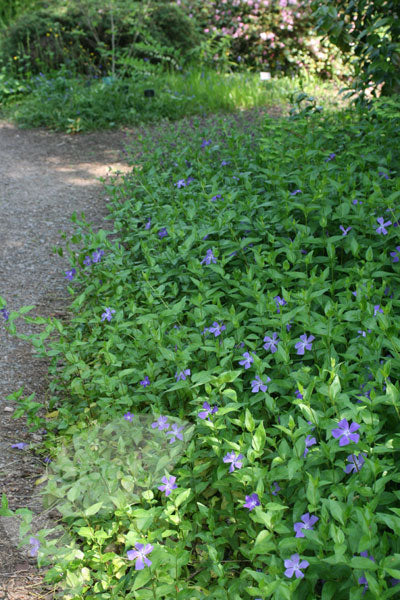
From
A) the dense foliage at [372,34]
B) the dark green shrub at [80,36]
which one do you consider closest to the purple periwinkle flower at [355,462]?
the dense foliage at [372,34]

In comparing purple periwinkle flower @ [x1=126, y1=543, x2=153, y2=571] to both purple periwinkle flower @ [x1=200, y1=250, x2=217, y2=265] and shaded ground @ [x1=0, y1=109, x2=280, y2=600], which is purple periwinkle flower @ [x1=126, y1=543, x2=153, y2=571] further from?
purple periwinkle flower @ [x1=200, y1=250, x2=217, y2=265]

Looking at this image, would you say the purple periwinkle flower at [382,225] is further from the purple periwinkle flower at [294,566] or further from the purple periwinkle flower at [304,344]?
the purple periwinkle flower at [294,566]

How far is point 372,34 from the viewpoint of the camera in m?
4.51

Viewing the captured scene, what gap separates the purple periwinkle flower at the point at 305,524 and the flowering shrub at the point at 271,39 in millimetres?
9030

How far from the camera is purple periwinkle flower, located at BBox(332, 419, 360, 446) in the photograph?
5.59 ft

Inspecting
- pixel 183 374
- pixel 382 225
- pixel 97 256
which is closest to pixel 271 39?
pixel 97 256

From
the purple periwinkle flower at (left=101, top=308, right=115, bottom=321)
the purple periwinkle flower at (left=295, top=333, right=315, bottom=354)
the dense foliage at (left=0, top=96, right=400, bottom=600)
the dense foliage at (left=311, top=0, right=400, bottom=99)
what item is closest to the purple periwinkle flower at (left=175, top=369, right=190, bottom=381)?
the dense foliage at (left=0, top=96, right=400, bottom=600)

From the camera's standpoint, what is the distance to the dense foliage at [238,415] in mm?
1643

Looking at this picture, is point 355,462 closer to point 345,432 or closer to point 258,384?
point 345,432

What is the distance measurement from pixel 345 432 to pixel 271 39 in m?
9.31

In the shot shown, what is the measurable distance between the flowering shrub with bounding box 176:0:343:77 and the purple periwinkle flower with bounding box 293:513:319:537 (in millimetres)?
9030

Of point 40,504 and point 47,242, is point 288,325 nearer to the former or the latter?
point 40,504

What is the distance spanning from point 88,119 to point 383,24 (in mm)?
3736

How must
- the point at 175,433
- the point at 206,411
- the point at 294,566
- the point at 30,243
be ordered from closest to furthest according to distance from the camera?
the point at 294,566 → the point at 206,411 → the point at 175,433 → the point at 30,243
